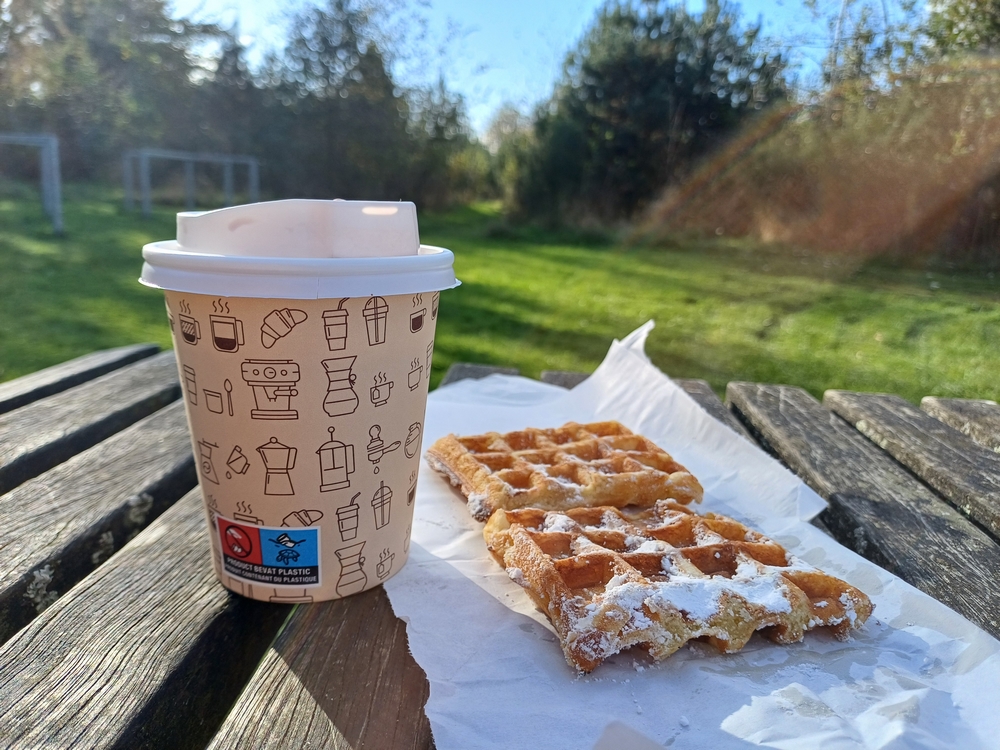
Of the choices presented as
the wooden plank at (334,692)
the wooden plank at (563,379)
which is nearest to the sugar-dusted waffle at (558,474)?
the wooden plank at (334,692)

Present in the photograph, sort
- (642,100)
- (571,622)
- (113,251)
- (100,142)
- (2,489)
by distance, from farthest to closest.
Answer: (642,100) → (100,142) → (113,251) → (2,489) → (571,622)

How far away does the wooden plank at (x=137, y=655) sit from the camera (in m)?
0.69

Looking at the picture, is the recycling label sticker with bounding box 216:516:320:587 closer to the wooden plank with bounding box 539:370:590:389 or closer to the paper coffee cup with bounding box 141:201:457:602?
the paper coffee cup with bounding box 141:201:457:602

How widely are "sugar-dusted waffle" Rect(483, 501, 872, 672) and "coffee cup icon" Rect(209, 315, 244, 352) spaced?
48cm

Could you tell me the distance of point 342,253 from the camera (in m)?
0.96

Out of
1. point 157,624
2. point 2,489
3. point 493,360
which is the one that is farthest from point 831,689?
point 493,360

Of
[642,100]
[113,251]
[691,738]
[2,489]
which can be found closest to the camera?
[691,738]

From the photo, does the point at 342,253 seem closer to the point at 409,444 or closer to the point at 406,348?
the point at 406,348

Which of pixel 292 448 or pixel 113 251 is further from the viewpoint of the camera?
pixel 113 251

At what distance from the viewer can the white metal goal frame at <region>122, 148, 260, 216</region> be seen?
10.6m

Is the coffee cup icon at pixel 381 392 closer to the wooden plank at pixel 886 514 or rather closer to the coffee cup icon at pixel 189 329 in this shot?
the coffee cup icon at pixel 189 329

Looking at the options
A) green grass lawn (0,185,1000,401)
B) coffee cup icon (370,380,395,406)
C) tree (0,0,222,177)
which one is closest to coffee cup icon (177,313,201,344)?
coffee cup icon (370,380,395,406)

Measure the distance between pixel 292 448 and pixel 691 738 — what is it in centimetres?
58

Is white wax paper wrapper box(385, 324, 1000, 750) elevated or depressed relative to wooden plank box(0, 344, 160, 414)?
elevated
